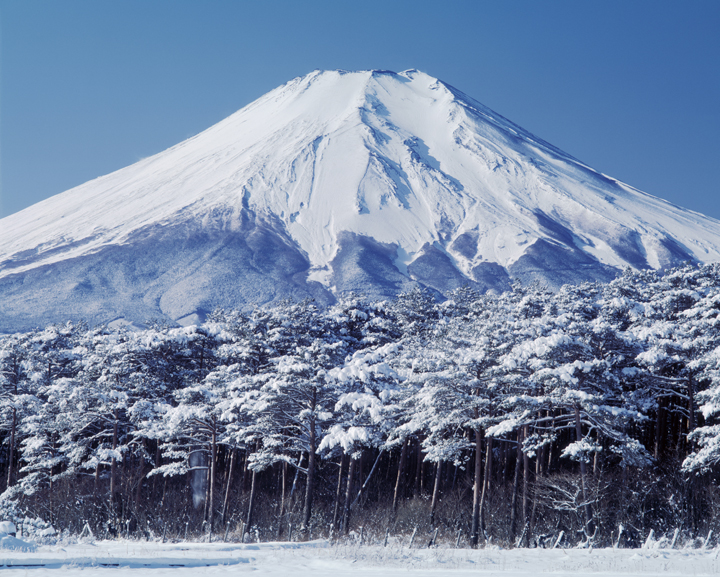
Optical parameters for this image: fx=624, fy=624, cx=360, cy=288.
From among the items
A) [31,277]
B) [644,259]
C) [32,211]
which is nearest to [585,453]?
[31,277]

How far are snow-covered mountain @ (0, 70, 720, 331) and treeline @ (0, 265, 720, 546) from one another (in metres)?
78.7

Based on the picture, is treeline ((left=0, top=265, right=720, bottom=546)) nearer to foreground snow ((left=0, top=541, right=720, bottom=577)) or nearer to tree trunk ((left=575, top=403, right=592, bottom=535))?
tree trunk ((left=575, top=403, right=592, bottom=535))

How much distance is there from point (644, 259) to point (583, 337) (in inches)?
5823

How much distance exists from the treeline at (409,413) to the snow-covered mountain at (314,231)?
78.7 metres

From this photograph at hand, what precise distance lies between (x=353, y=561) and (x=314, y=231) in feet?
492

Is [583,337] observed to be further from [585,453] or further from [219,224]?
[219,224]

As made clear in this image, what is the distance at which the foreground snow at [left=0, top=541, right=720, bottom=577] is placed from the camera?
10156 mm

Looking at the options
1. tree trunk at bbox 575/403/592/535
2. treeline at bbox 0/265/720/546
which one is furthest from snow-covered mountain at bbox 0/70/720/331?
tree trunk at bbox 575/403/592/535

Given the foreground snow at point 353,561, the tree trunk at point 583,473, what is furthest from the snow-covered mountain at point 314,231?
the foreground snow at point 353,561

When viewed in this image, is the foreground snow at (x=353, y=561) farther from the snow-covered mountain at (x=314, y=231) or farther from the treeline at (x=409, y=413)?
the snow-covered mountain at (x=314, y=231)

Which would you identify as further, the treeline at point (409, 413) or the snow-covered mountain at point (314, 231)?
the snow-covered mountain at point (314, 231)

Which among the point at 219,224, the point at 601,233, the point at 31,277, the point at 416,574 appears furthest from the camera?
the point at 601,233

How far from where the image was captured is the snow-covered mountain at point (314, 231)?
12612cm

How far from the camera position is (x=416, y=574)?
10.3 m
